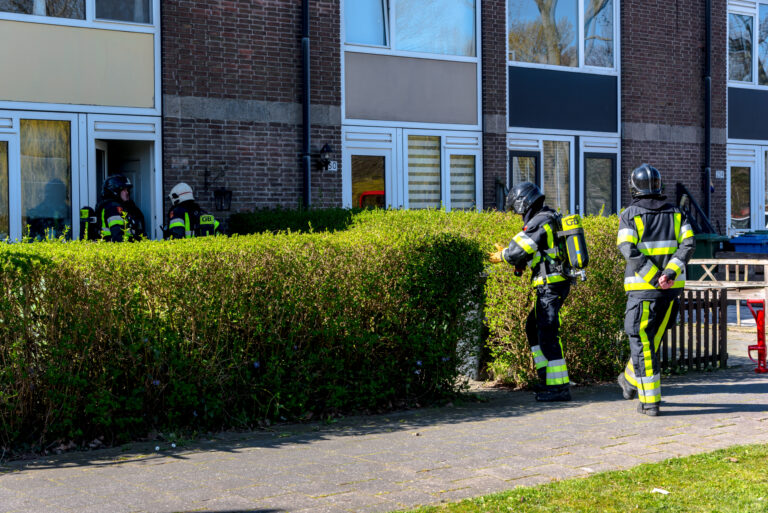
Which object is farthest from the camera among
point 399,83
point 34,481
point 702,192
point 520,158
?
point 702,192

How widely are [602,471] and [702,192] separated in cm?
1575

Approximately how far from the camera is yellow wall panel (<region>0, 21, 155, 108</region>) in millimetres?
12750

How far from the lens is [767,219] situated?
22.2 metres

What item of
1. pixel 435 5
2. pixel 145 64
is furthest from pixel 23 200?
pixel 435 5

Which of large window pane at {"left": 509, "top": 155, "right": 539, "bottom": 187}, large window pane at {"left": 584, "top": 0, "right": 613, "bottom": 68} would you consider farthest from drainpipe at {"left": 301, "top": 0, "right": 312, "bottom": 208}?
large window pane at {"left": 584, "top": 0, "right": 613, "bottom": 68}

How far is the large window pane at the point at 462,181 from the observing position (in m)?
17.1

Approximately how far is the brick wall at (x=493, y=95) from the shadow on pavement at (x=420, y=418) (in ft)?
25.7

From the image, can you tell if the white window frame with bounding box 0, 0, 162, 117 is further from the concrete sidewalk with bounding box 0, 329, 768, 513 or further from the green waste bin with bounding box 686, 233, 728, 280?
the green waste bin with bounding box 686, 233, 728, 280

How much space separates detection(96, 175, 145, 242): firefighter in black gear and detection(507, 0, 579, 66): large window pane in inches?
334

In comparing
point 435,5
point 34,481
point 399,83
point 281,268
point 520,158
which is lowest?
point 34,481

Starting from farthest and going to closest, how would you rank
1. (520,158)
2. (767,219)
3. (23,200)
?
(767,219) < (520,158) < (23,200)

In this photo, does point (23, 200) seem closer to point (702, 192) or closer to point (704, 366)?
point (704, 366)

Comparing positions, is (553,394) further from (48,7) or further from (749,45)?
(749,45)

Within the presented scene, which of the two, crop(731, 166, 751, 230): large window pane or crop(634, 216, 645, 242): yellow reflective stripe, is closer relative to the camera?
crop(634, 216, 645, 242): yellow reflective stripe
